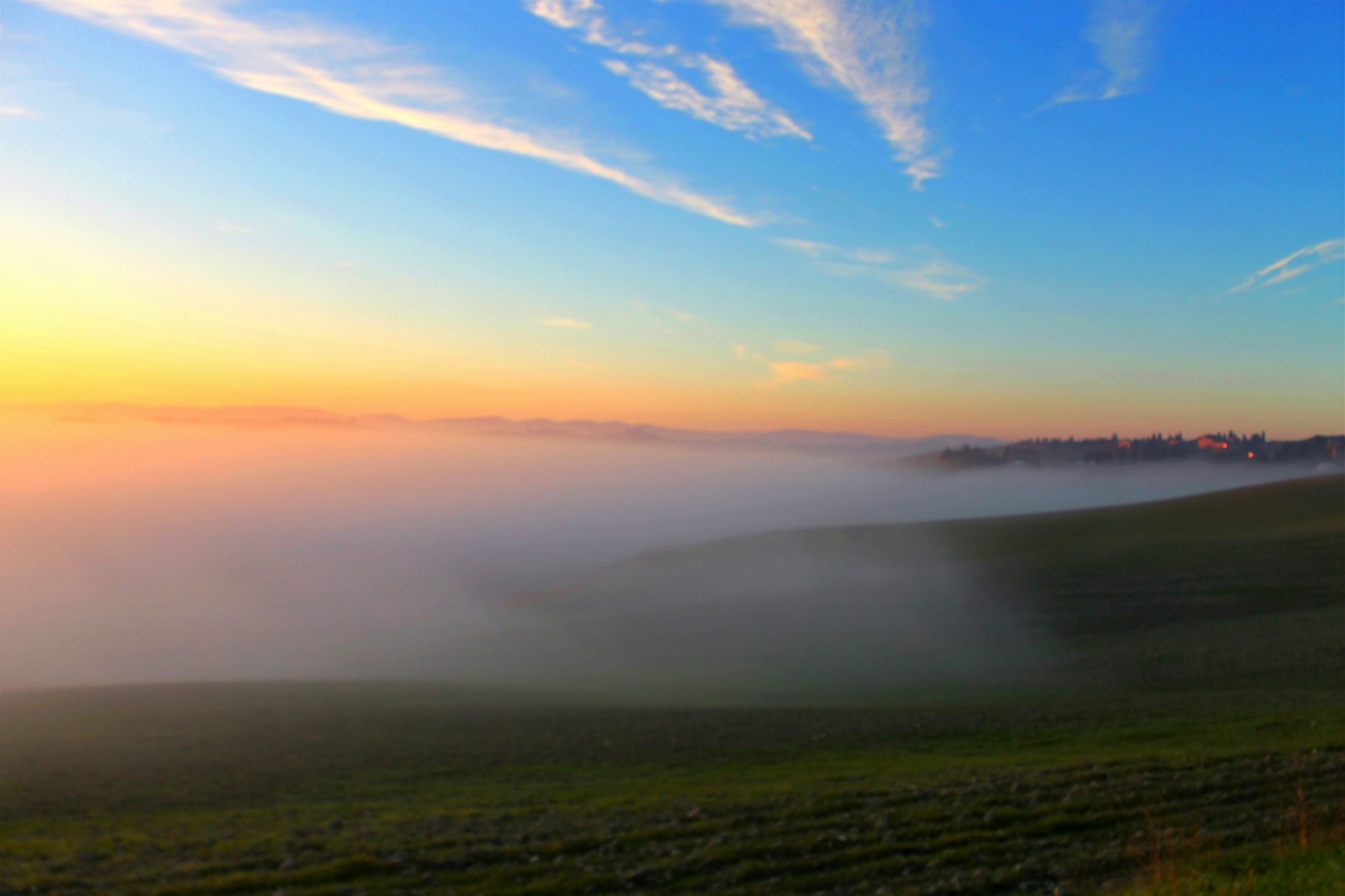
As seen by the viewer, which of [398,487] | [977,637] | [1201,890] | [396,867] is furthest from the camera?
[398,487]

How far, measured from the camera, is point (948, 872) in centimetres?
997

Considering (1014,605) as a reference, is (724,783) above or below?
above

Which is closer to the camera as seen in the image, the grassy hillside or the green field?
the green field

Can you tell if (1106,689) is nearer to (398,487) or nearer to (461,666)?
(461,666)

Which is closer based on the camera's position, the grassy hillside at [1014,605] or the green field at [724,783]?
the green field at [724,783]

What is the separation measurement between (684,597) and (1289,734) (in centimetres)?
5737

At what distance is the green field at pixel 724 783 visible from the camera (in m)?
10.4

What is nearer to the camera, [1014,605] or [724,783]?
[724,783]

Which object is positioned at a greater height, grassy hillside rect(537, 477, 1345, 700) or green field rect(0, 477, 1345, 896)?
green field rect(0, 477, 1345, 896)

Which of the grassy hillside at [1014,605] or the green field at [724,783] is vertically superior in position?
the green field at [724,783]

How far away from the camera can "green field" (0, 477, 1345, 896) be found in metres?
10.4

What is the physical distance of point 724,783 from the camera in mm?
17219

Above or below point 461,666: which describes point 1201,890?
above

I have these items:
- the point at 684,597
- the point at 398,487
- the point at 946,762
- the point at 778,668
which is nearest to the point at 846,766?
the point at 946,762
